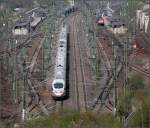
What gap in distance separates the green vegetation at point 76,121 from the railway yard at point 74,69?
17 centimetres

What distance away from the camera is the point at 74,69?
1164 centimetres

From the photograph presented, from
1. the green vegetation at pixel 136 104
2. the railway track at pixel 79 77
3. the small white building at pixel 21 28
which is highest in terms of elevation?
the small white building at pixel 21 28

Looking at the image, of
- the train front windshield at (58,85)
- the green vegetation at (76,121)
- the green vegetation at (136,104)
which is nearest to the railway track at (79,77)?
the train front windshield at (58,85)

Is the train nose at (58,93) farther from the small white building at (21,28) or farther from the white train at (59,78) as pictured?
the small white building at (21,28)

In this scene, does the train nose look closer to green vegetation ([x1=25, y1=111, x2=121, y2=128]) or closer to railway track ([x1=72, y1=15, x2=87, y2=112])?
railway track ([x1=72, y1=15, x2=87, y2=112])

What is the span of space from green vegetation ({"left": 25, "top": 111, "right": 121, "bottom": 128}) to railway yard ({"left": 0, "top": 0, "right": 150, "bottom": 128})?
0.17m

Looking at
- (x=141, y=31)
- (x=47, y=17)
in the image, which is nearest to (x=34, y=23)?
(x=47, y=17)

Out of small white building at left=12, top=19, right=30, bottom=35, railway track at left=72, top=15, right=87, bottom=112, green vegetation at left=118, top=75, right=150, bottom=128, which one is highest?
small white building at left=12, top=19, right=30, bottom=35

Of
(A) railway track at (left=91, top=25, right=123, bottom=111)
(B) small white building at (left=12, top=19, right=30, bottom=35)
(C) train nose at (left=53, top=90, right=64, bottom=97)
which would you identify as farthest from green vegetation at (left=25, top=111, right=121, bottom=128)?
(B) small white building at (left=12, top=19, right=30, bottom=35)

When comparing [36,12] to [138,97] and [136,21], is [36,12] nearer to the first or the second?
[136,21]

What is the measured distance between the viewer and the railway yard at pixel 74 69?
782 cm

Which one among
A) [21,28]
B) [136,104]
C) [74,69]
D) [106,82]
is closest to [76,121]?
[136,104]

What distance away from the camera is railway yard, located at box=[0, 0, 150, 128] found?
782 cm

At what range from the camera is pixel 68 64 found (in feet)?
39.8
